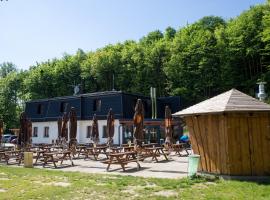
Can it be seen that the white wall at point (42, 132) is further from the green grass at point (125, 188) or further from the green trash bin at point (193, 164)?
the green trash bin at point (193, 164)

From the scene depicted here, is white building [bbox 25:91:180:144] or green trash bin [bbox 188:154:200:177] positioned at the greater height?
white building [bbox 25:91:180:144]

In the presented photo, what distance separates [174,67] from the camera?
54844mm

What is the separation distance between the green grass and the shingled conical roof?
2.26 m

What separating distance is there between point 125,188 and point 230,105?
435 cm

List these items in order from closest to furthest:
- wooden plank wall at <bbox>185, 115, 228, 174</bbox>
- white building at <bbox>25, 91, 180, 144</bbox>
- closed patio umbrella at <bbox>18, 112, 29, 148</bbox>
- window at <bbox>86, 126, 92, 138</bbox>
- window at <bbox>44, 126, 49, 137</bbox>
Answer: wooden plank wall at <bbox>185, 115, 228, 174</bbox> < closed patio umbrella at <bbox>18, 112, 29, 148</bbox> < white building at <bbox>25, 91, 180, 144</bbox> < window at <bbox>86, 126, 92, 138</bbox> < window at <bbox>44, 126, 49, 137</bbox>

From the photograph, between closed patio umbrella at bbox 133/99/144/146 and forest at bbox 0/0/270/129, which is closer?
closed patio umbrella at bbox 133/99/144/146

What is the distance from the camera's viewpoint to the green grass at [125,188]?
899cm

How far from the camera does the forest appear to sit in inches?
1977

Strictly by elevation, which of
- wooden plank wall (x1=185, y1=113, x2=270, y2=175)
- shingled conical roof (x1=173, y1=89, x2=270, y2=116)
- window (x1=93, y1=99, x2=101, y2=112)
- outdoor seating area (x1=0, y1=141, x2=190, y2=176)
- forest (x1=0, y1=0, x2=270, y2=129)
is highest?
forest (x1=0, y1=0, x2=270, y2=129)

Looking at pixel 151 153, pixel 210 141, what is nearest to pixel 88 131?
pixel 151 153

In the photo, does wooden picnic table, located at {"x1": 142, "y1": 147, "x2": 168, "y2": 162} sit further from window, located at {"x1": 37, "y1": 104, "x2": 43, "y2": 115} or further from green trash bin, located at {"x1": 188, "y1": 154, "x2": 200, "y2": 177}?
window, located at {"x1": 37, "y1": 104, "x2": 43, "y2": 115}

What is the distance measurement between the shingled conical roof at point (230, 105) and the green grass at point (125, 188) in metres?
2.26

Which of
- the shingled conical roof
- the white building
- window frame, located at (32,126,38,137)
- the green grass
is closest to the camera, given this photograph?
the green grass

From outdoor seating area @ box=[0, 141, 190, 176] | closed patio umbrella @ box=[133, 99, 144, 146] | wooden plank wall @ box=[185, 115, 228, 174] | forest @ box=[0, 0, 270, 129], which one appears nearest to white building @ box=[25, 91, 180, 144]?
forest @ box=[0, 0, 270, 129]
